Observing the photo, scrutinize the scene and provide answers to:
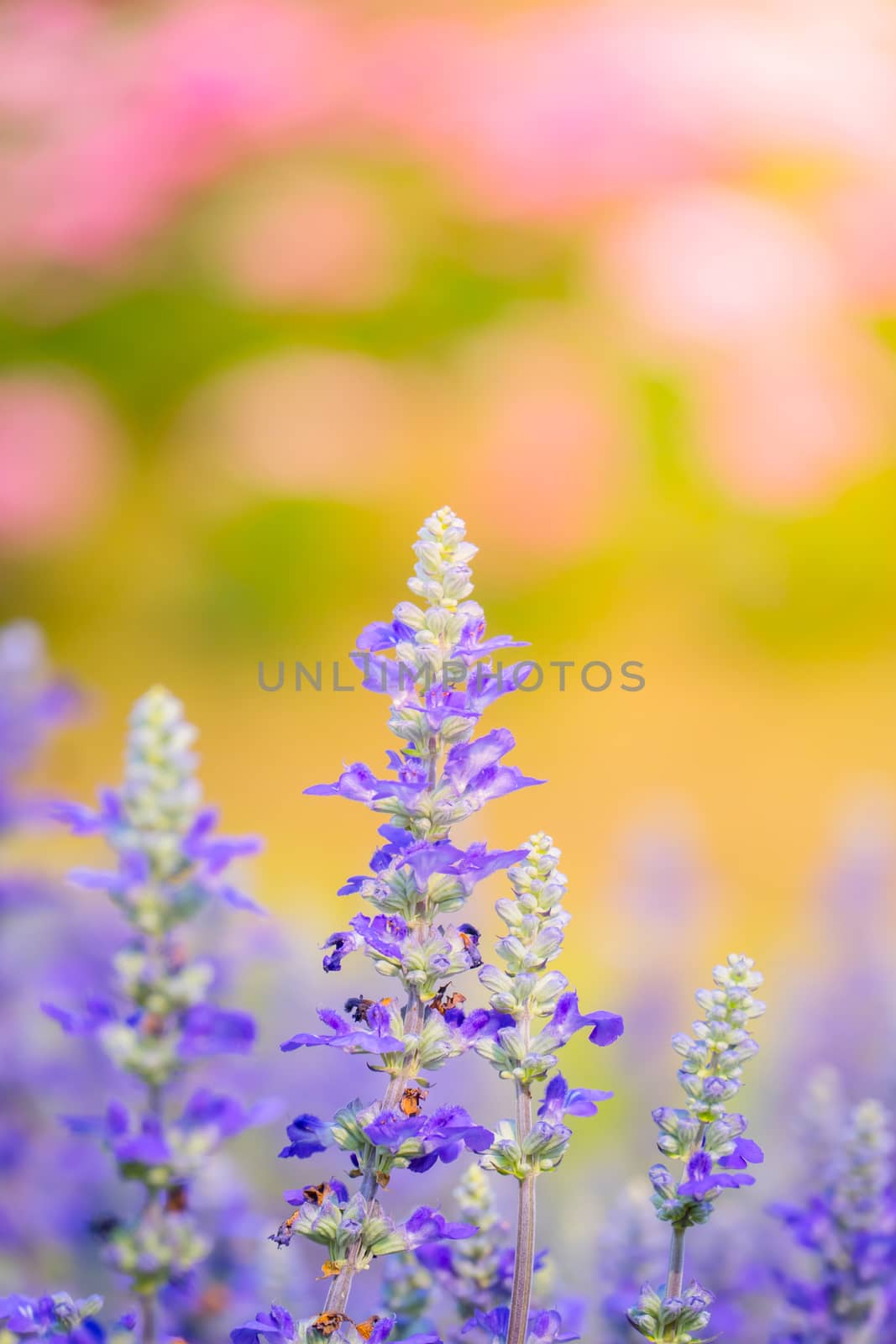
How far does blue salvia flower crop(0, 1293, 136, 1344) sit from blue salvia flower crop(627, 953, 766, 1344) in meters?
0.24

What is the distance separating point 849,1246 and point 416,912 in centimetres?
35

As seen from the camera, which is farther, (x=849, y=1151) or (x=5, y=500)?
(x=5, y=500)

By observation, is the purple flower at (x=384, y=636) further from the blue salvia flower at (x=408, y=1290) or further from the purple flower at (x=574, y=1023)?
the blue salvia flower at (x=408, y=1290)

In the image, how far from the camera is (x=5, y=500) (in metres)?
2.81

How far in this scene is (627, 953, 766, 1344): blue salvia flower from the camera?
20.9 inches

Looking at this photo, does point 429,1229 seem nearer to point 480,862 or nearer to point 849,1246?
point 480,862

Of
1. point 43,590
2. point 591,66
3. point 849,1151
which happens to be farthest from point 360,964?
A: point 591,66

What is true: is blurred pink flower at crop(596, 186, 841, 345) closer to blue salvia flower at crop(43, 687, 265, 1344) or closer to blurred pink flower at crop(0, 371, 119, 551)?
blurred pink flower at crop(0, 371, 119, 551)

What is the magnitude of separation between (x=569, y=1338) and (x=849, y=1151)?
212mm

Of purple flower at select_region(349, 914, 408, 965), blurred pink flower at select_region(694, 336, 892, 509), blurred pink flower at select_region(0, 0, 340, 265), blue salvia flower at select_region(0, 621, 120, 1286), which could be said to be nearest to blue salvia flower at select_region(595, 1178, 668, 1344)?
purple flower at select_region(349, 914, 408, 965)

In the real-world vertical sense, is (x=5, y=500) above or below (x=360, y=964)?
above

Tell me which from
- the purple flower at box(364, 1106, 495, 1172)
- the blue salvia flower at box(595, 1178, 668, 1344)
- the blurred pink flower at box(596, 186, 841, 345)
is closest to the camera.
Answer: the purple flower at box(364, 1106, 495, 1172)

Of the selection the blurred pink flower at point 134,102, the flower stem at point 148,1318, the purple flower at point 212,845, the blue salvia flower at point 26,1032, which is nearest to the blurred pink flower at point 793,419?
the blurred pink flower at point 134,102

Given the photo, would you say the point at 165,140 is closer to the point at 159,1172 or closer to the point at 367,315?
the point at 367,315
